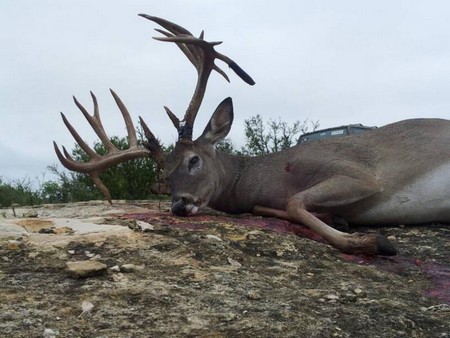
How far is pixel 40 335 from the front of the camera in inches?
105

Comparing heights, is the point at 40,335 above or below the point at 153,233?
below

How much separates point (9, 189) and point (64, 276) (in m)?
10.0

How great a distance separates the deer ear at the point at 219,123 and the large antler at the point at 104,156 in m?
0.60

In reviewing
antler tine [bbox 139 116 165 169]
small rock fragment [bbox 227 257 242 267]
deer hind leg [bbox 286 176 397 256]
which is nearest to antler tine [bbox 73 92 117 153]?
antler tine [bbox 139 116 165 169]

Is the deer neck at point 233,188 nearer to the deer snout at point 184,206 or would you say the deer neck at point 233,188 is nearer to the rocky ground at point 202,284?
the deer snout at point 184,206

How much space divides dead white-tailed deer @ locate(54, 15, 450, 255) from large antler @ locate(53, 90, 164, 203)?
1cm

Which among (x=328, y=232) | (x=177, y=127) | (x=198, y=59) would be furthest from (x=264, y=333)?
(x=198, y=59)

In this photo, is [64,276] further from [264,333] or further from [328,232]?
[328,232]

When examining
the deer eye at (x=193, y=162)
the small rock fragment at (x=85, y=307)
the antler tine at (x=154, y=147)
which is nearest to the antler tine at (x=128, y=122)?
the antler tine at (x=154, y=147)

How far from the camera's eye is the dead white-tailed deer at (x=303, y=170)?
235 inches

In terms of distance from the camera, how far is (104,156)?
6.78 meters

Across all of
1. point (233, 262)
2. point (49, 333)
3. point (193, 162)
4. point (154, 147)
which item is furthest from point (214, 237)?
point (154, 147)

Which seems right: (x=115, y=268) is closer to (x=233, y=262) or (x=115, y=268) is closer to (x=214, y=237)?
(x=233, y=262)

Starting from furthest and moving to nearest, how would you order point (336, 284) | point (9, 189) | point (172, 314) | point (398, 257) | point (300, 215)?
1. point (9, 189)
2. point (300, 215)
3. point (398, 257)
4. point (336, 284)
5. point (172, 314)
